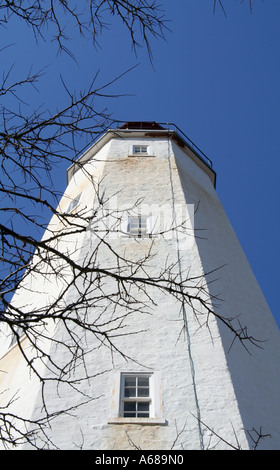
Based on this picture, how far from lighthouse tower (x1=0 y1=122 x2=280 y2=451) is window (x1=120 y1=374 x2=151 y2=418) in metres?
0.02

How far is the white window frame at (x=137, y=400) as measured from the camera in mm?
7656

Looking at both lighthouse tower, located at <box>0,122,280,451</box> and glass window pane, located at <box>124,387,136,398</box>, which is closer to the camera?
lighthouse tower, located at <box>0,122,280,451</box>

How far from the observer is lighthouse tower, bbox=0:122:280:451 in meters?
7.23

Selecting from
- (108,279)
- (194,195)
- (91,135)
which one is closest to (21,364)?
(108,279)

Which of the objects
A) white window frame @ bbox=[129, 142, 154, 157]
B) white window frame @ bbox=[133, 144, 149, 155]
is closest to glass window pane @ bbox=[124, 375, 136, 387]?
white window frame @ bbox=[129, 142, 154, 157]

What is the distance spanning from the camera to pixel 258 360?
954 centimetres

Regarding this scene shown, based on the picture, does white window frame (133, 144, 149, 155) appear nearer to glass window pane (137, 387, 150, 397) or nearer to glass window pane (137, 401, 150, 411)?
glass window pane (137, 387, 150, 397)

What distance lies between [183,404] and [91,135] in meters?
5.04

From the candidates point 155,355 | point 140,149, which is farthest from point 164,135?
point 155,355

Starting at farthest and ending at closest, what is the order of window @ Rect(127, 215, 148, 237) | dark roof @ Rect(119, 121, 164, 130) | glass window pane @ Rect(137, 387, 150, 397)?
dark roof @ Rect(119, 121, 164, 130), window @ Rect(127, 215, 148, 237), glass window pane @ Rect(137, 387, 150, 397)

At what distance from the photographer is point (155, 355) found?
8859 mm

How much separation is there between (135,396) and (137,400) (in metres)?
0.13

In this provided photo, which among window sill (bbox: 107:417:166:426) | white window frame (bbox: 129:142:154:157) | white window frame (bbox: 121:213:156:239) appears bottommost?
window sill (bbox: 107:417:166:426)
